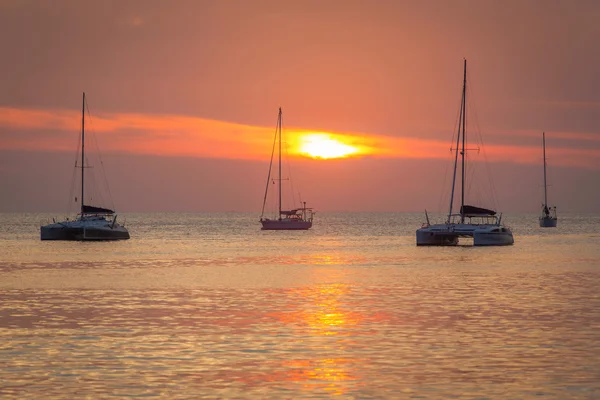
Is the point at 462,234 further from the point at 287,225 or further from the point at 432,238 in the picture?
the point at 287,225

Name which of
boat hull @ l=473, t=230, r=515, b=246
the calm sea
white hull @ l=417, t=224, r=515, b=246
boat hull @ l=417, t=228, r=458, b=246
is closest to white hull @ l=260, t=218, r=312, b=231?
white hull @ l=417, t=224, r=515, b=246

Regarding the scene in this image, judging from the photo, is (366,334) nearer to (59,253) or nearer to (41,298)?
(41,298)

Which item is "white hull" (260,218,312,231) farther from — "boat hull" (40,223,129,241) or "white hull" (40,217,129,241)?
"white hull" (40,217,129,241)

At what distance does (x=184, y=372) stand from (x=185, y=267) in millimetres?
47455

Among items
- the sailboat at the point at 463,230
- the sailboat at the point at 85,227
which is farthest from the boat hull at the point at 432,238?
the sailboat at the point at 85,227

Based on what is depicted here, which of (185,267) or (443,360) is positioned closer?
(443,360)

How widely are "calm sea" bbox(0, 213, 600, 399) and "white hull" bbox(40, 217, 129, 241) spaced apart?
53.5 metres

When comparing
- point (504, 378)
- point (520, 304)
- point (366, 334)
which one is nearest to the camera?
point (504, 378)

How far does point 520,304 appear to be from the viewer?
130 ft

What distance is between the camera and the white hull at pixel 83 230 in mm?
113500

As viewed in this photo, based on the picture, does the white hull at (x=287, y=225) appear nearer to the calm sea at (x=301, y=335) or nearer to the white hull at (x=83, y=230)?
the white hull at (x=83, y=230)

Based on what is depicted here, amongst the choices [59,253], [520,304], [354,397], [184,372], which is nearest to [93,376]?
[184,372]

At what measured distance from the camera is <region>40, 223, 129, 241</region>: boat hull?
4470 inches

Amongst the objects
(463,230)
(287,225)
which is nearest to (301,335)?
(463,230)
